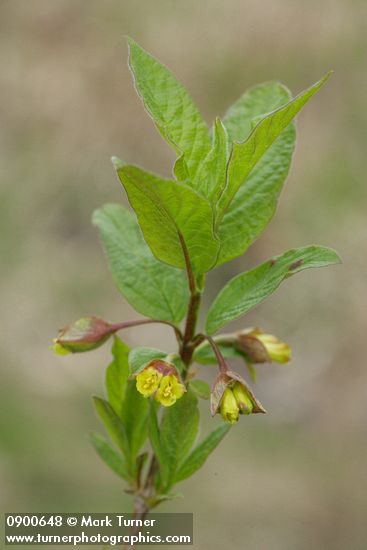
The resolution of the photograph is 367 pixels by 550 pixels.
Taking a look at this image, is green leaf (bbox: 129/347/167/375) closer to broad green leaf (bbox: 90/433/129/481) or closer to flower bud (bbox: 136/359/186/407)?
flower bud (bbox: 136/359/186/407)

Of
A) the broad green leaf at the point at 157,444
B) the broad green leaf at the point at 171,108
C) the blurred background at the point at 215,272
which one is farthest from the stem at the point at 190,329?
the blurred background at the point at 215,272

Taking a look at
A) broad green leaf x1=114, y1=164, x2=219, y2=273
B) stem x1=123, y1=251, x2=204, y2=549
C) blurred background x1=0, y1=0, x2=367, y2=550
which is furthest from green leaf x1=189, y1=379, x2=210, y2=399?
blurred background x1=0, y1=0, x2=367, y2=550

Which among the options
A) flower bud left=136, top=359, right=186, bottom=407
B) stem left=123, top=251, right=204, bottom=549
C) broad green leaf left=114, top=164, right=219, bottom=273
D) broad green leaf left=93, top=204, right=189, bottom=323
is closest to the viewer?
broad green leaf left=114, top=164, right=219, bottom=273

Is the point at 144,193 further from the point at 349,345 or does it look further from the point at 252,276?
the point at 349,345

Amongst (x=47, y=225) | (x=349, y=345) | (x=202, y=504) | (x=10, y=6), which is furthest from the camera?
(x=10, y=6)

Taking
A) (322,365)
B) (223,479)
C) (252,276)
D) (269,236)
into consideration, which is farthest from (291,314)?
(252,276)

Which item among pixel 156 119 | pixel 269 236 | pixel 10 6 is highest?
pixel 10 6
